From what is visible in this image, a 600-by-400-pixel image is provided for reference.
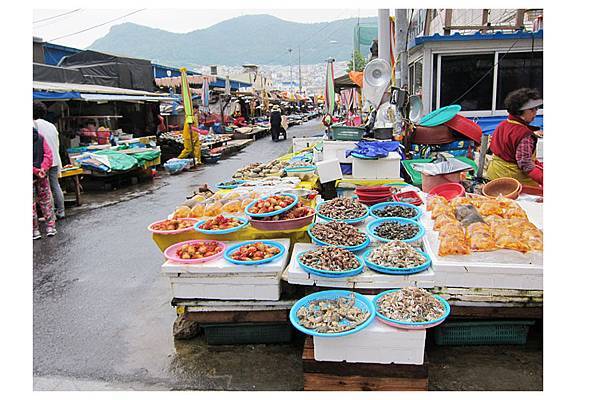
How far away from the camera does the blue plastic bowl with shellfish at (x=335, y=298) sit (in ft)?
8.99

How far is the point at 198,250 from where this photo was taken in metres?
3.81

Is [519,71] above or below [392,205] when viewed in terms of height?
above

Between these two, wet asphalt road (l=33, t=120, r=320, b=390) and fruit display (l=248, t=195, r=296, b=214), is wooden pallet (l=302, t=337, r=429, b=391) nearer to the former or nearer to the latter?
wet asphalt road (l=33, t=120, r=320, b=390)

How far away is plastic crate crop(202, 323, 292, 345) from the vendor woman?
9.89ft

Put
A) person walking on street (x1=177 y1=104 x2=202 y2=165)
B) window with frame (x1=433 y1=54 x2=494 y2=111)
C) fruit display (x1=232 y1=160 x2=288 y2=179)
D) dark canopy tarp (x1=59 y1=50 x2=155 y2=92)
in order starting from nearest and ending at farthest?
fruit display (x1=232 y1=160 x2=288 y2=179), window with frame (x1=433 y1=54 x2=494 y2=111), person walking on street (x1=177 y1=104 x2=202 y2=165), dark canopy tarp (x1=59 y1=50 x2=155 y2=92)

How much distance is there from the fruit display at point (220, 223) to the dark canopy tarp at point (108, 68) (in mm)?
13724

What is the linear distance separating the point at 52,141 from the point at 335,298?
6751mm

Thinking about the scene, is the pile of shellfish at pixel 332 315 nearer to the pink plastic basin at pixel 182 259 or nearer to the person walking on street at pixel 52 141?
the pink plastic basin at pixel 182 259

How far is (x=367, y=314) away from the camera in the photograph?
294cm

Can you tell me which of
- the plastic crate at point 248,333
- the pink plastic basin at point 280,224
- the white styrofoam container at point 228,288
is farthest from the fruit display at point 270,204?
the plastic crate at point 248,333

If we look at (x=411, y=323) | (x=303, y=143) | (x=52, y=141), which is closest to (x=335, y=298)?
(x=411, y=323)

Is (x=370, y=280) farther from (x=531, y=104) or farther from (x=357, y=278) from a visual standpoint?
(x=531, y=104)

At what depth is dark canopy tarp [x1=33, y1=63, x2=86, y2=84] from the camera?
12219 mm

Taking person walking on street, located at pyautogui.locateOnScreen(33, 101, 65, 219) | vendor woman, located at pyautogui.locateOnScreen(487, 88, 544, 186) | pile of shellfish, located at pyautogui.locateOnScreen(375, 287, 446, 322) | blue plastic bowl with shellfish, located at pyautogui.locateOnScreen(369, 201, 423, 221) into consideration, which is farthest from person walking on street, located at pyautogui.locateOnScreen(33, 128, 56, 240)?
vendor woman, located at pyautogui.locateOnScreen(487, 88, 544, 186)
